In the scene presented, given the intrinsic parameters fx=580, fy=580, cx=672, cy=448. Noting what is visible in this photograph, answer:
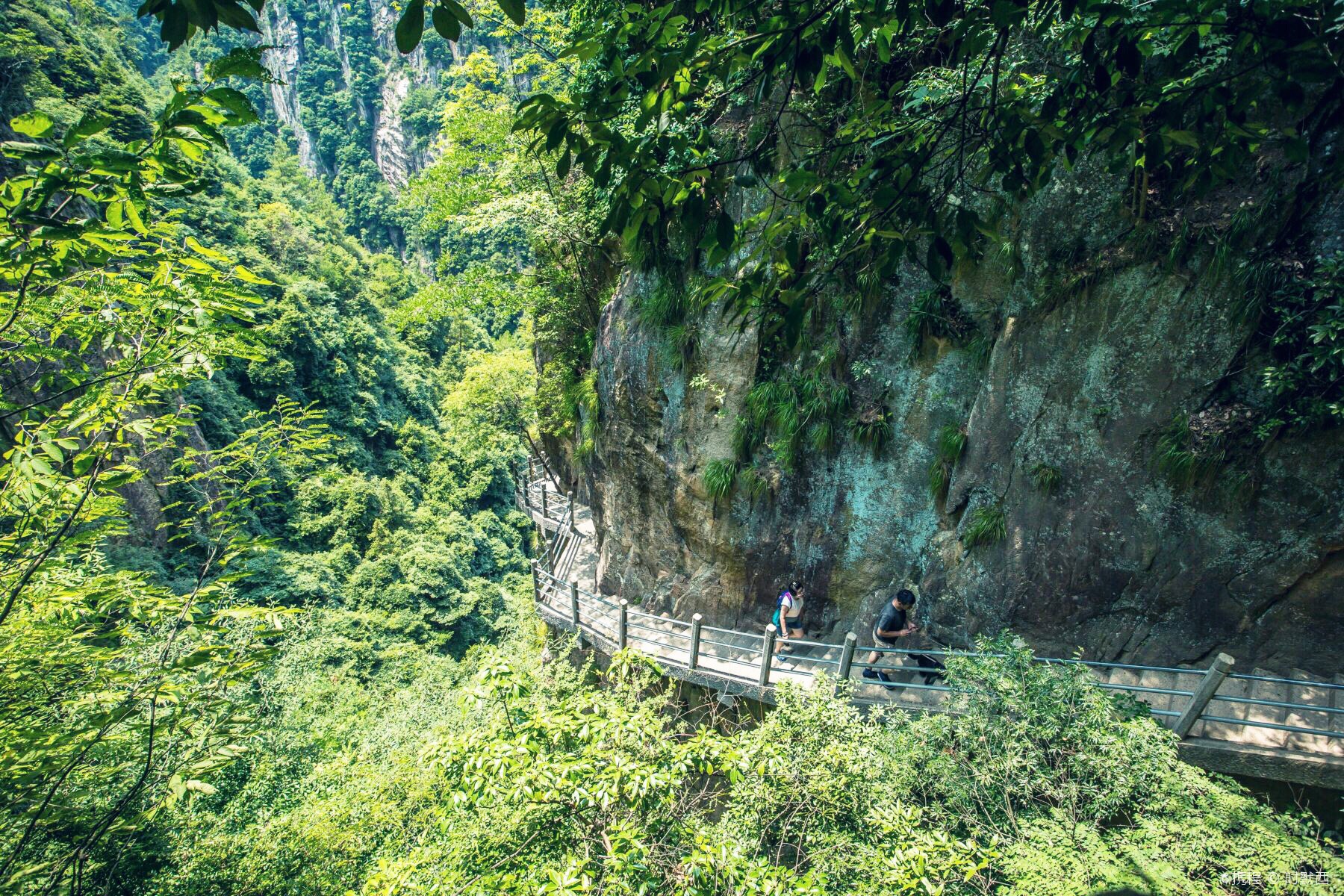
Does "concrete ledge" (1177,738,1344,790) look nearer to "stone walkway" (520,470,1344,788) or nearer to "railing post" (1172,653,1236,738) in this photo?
"stone walkway" (520,470,1344,788)

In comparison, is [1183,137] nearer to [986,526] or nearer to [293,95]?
[986,526]

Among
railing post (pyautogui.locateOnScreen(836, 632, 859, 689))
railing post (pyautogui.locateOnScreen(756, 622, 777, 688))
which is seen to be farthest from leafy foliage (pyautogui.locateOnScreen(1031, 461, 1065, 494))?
railing post (pyautogui.locateOnScreen(756, 622, 777, 688))

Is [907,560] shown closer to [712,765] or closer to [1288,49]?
[712,765]

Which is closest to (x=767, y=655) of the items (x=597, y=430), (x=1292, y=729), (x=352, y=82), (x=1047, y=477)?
(x=1047, y=477)

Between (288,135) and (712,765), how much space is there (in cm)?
10175

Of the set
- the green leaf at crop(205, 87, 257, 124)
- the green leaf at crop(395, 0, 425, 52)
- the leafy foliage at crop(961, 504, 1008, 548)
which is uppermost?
the green leaf at crop(395, 0, 425, 52)

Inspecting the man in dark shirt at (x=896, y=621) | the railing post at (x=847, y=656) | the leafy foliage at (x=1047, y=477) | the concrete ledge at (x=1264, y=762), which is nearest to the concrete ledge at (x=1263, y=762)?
the concrete ledge at (x=1264, y=762)

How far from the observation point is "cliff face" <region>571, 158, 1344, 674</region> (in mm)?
5391

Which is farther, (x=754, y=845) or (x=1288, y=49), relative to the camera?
(x=754, y=845)

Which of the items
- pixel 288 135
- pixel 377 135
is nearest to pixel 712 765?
pixel 377 135

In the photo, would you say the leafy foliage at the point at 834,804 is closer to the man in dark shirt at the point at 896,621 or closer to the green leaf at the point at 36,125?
the man in dark shirt at the point at 896,621

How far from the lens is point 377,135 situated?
257 feet

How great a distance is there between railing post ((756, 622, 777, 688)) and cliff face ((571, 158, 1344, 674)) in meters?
1.67

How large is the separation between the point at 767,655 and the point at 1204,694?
3.88m
